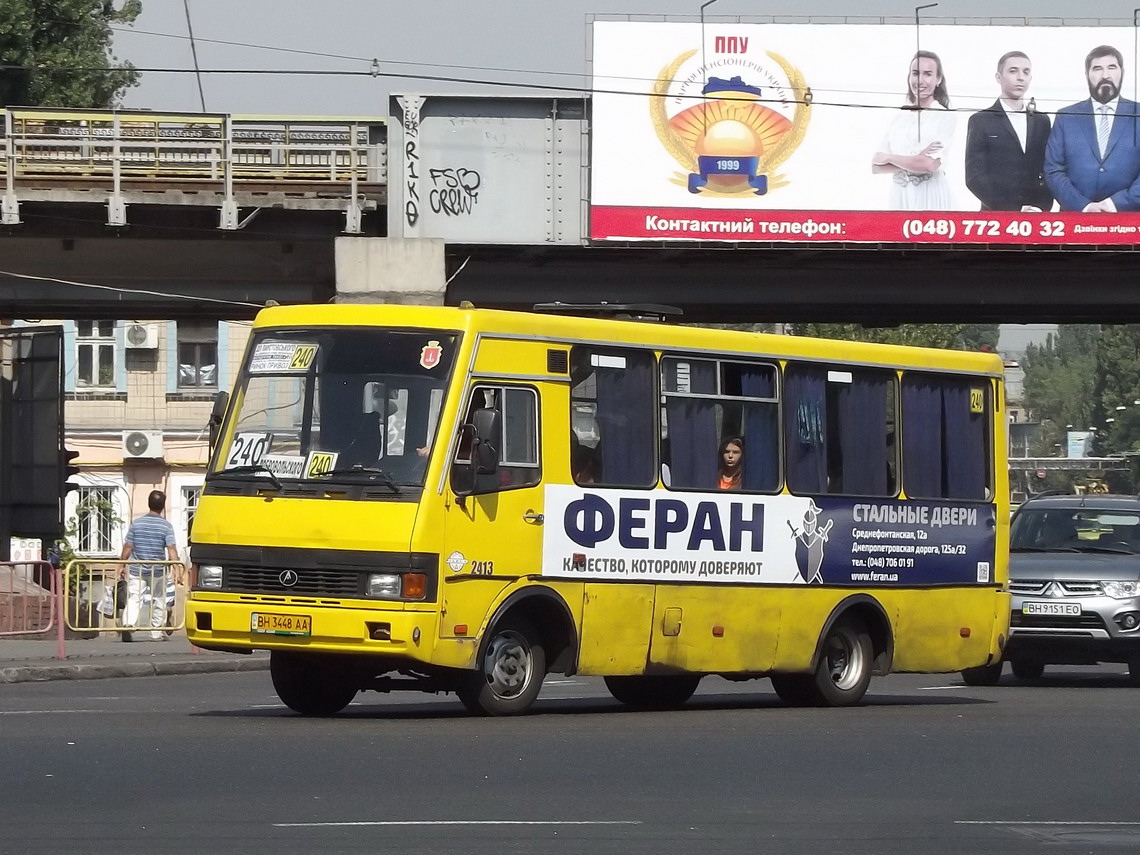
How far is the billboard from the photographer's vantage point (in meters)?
42.3

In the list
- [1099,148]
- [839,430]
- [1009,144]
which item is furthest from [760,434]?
[1099,148]

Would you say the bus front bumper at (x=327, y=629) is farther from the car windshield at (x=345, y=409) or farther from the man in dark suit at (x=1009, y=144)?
the man in dark suit at (x=1009, y=144)

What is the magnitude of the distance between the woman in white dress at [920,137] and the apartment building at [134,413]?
20.1 metres

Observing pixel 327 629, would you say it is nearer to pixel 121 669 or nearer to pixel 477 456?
pixel 477 456

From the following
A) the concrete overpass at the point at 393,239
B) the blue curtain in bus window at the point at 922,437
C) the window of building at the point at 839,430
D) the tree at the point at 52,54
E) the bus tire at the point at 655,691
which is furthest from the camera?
the tree at the point at 52,54

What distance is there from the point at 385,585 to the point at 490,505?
1009mm

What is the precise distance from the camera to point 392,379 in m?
13.8

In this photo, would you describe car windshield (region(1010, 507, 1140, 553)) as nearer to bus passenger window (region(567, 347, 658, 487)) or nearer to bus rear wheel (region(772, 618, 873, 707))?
bus rear wheel (region(772, 618, 873, 707))

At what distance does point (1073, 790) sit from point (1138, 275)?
1344 inches

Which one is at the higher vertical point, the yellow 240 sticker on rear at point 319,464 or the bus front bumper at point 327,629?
the yellow 240 sticker on rear at point 319,464

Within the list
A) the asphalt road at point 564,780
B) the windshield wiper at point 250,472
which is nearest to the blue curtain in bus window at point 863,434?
the asphalt road at point 564,780

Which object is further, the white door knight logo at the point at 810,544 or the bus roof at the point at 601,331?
the white door knight logo at the point at 810,544

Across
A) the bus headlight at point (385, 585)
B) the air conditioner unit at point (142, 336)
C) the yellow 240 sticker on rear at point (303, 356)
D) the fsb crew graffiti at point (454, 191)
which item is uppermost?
the fsb crew graffiti at point (454, 191)

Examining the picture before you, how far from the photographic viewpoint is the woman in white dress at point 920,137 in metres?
43.4
